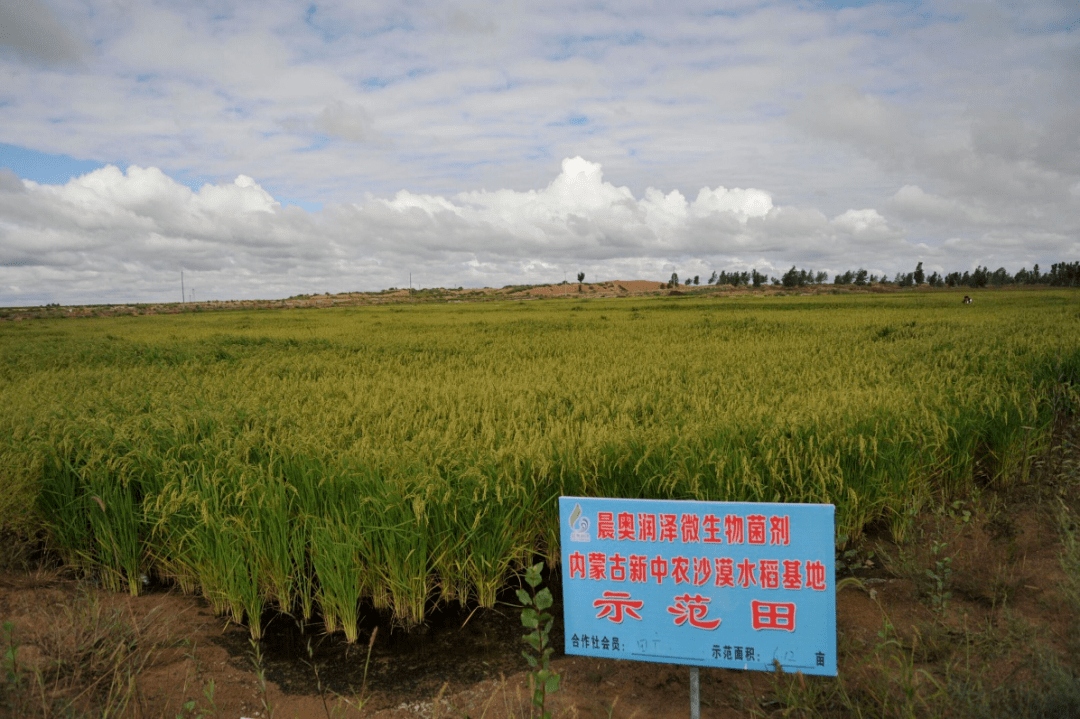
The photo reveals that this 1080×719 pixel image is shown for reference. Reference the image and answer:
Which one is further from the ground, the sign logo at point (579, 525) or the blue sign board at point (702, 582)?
the sign logo at point (579, 525)

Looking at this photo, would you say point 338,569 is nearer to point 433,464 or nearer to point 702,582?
point 433,464

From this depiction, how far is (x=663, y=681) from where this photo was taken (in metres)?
2.92

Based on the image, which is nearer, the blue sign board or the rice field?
the blue sign board

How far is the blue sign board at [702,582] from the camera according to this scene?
2.23 m

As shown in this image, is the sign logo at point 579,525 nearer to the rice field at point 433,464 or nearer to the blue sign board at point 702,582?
the blue sign board at point 702,582

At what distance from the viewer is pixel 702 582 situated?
231cm

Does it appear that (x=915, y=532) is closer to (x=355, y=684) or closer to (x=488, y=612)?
(x=488, y=612)

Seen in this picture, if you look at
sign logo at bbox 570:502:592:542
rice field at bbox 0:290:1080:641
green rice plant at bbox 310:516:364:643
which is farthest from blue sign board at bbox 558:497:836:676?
green rice plant at bbox 310:516:364:643

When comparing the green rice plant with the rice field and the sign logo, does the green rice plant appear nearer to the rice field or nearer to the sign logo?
the rice field

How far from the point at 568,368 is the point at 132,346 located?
38.0ft

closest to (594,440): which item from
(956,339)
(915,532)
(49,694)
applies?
(915,532)

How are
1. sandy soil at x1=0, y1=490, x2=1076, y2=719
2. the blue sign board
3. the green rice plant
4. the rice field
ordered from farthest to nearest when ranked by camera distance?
the rice field
the green rice plant
sandy soil at x1=0, y1=490, x2=1076, y2=719
the blue sign board

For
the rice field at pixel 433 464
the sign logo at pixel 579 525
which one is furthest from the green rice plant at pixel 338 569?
the sign logo at pixel 579 525

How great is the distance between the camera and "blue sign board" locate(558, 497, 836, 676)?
223 centimetres
